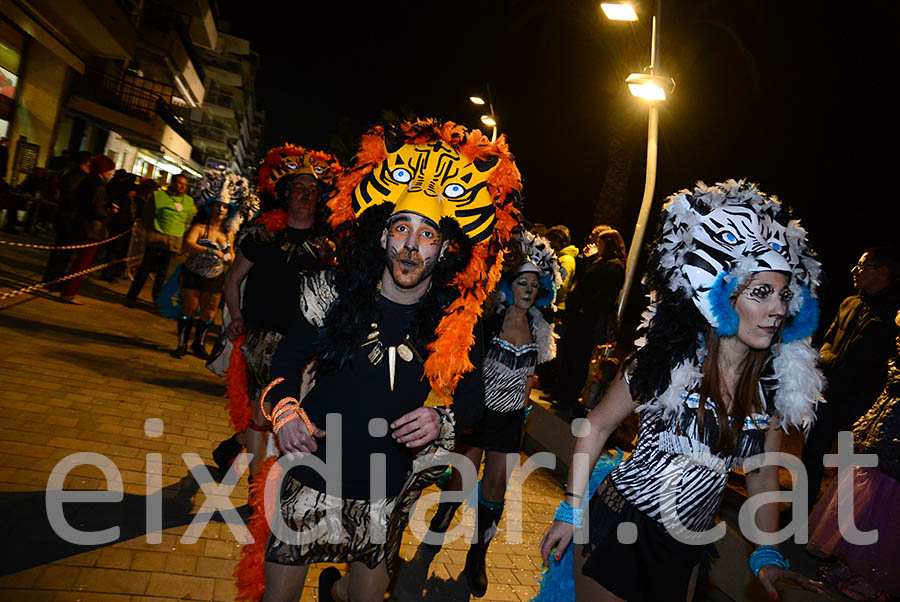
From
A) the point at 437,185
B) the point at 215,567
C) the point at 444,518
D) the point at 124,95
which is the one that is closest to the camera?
the point at 437,185

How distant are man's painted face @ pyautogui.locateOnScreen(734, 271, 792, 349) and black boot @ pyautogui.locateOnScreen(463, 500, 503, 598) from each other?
7.79 feet

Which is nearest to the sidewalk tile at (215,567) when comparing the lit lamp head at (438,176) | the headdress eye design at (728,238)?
the lit lamp head at (438,176)

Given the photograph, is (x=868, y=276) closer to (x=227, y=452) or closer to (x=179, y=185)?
(x=227, y=452)

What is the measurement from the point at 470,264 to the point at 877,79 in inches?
473

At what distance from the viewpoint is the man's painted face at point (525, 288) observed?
501 cm

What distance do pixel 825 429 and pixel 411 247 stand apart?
4976 mm

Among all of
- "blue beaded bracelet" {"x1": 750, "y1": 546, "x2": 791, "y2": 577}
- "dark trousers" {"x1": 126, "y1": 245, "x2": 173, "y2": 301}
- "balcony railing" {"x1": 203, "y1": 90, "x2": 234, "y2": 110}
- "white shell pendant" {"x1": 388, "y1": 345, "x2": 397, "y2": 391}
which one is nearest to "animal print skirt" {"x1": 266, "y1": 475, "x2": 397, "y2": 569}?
"white shell pendant" {"x1": 388, "y1": 345, "x2": 397, "y2": 391}

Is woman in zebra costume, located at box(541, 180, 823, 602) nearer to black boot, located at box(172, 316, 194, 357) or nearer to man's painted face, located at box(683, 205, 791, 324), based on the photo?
man's painted face, located at box(683, 205, 791, 324)

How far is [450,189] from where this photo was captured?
9.89 ft

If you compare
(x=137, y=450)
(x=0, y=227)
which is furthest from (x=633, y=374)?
(x=0, y=227)

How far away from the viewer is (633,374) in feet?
9.34

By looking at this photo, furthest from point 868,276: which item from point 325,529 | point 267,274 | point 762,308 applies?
point 325,529

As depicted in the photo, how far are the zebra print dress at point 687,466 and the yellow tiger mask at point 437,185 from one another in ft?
4.05

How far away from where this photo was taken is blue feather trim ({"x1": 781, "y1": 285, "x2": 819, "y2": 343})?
2848mm
